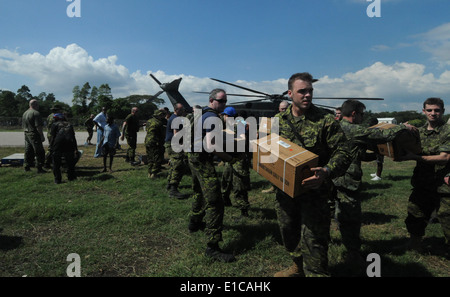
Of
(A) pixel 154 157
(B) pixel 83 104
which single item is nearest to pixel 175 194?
(A) pixel 154 157

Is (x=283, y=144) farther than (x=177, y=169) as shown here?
No

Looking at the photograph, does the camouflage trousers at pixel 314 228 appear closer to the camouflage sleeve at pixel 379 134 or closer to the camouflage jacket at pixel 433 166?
the camouflage sleeve at pixel 379 134

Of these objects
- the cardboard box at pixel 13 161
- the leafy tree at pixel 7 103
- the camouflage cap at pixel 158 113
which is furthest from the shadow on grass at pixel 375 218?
the leafy tree at pixel 7 103

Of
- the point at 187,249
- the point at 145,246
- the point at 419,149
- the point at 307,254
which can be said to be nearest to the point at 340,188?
the point at 419,149

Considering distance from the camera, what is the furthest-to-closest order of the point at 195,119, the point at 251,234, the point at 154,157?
the point at 154,157
the point at 251,234
the point at 195,119

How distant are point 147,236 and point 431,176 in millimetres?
4476

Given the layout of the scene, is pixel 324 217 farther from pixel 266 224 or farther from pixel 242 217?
pixel 242 217

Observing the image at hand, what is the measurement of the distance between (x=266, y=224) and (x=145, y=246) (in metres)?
2.14

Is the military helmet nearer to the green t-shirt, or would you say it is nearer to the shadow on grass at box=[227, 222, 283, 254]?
the green t-shirt

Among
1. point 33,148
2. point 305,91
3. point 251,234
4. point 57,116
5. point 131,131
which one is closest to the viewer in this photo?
point 305,91

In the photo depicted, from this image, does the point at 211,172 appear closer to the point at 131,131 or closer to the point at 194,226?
the point at 194,226

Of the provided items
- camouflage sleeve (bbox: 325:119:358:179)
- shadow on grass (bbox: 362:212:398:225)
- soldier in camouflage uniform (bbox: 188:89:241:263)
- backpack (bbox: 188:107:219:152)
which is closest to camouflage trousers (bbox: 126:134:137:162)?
backpack (bbox: 188:107:219:152)

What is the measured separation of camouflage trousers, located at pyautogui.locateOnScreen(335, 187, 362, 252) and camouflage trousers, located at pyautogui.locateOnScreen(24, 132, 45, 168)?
910 cm

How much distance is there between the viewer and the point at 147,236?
4.33 meters
